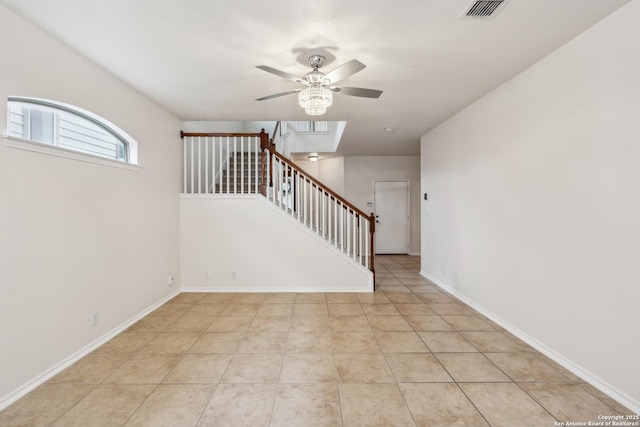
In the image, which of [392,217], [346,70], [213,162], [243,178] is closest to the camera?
[346,70]

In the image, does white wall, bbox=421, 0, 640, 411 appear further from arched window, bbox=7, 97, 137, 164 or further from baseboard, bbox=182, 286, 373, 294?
arched window, bbox=7, 97, 137, 164

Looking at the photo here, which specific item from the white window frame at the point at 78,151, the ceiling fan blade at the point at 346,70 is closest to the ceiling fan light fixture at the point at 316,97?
the ceiling fan blade at the point at 346,70

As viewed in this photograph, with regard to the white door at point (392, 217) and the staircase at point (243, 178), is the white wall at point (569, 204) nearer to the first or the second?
the staircase at point (243, 178)

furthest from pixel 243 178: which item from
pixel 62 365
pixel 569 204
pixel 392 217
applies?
pixel 569 204

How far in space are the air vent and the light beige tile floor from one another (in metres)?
2.75

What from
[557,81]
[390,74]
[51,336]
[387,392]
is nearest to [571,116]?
[557,81]

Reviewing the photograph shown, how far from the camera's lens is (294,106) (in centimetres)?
371

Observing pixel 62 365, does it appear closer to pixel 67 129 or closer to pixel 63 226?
pixel 63 226

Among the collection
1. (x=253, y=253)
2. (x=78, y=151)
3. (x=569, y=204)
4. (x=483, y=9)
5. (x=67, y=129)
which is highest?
(x=483, y=9)

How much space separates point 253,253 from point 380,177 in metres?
4.43

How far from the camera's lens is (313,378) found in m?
2.18

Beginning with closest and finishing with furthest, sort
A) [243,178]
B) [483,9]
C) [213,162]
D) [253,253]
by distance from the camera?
[483,9]
[213,162]
[253,253]
[243,178]

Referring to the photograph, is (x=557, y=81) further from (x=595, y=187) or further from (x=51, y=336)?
(x=51, y=336)

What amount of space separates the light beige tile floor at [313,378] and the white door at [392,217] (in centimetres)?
399
